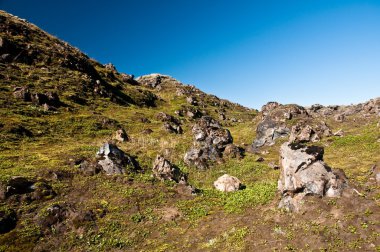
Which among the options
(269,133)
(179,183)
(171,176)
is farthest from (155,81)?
(179,183)

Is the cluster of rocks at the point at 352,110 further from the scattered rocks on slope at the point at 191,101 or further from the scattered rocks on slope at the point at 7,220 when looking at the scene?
the scattered rocks on slope at the point at 7,220

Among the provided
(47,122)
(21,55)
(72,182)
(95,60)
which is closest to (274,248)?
(72,182)

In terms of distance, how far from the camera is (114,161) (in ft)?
136

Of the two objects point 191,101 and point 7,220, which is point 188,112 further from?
point 7,220

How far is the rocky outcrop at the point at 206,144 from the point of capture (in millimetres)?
52734

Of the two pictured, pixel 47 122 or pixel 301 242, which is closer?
pixel 301 242

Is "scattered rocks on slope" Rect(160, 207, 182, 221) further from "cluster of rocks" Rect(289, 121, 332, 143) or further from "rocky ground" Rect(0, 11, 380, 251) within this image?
"cluster of rocks" Rect(289, 121, 332, 143)

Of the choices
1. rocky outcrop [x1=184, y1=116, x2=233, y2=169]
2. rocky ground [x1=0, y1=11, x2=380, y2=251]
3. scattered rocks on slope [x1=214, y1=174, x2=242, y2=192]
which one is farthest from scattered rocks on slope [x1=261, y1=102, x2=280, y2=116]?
scattered rocks on slope [x1=214, y1=174, x2=242, y2=192]

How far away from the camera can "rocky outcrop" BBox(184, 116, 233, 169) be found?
52734mm

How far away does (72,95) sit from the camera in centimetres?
8531

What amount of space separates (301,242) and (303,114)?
192 feet

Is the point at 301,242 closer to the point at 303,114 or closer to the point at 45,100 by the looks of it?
the point at 303,114

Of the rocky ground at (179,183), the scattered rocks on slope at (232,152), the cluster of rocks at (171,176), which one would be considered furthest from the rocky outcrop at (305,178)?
the scattered rocks on slope at (232,152)

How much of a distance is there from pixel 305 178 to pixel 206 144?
3053 centimetres
